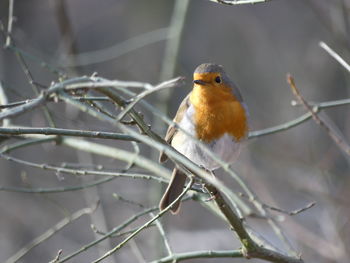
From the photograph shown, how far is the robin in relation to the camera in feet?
11.3

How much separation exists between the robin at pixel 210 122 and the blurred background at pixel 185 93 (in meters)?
0.83

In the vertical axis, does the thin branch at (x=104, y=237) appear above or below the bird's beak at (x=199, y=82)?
below

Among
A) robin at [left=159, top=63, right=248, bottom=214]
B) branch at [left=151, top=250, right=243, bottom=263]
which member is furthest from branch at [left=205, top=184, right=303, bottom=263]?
robin at [left=159, top=63, right=248, bottom=214]

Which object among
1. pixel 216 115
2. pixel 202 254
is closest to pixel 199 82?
pixel 216 115

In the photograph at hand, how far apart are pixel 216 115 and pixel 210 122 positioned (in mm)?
63

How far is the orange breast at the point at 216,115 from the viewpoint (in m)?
3.44

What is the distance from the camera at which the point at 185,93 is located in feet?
26.8

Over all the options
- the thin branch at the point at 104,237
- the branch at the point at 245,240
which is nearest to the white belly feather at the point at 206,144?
the thin branch at the point at 104,237

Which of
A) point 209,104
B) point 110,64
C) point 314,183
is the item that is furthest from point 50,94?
point 110,64

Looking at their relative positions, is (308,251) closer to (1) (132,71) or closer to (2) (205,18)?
(1) (132,71)

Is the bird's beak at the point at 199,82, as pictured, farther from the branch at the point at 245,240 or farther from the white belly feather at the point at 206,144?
the branch at the point at 245,240

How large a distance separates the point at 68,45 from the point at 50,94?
3.33 meters

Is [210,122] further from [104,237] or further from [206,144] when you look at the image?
[104,237]

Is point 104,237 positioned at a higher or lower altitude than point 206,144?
lower
